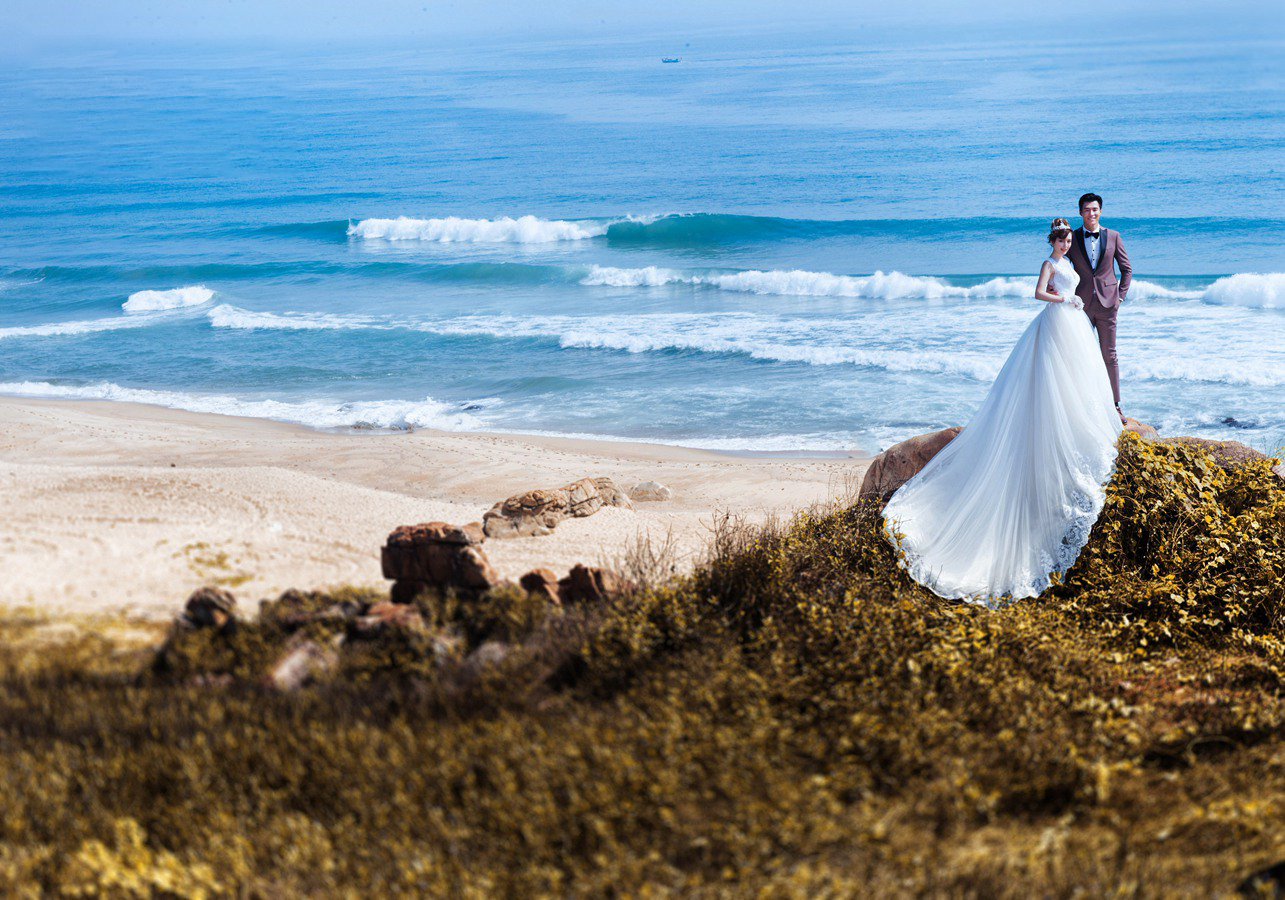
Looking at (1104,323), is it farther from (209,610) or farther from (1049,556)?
(209,610)

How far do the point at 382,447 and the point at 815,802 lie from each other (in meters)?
12.8

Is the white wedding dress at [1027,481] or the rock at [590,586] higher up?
the white wedding dress at [1027,481]

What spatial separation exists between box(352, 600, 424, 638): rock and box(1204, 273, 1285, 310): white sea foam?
25416 mm

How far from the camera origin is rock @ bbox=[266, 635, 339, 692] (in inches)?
223

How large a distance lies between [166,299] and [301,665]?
28043 millimetres

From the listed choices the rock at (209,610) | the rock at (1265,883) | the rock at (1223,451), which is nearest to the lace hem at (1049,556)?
A: the rock at (1223,451)

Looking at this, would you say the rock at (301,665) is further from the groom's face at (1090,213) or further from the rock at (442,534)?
the groom's face at (1090,213)

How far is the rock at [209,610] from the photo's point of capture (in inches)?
245

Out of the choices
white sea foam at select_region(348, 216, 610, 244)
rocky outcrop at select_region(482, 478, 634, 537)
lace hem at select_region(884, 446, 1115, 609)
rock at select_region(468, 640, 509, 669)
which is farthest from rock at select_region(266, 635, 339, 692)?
white sea foam at select_region(348, 216, 610, 244)

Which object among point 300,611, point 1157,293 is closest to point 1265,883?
point 300,611

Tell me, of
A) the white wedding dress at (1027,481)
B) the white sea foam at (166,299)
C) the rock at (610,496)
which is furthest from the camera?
the white sea foam at (166,299)

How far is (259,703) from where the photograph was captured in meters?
5.40

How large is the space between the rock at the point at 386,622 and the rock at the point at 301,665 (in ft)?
0.71

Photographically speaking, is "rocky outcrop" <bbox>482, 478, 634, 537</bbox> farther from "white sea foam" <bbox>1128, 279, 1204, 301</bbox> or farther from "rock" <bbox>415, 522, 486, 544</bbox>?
"white sea foam" <bbox>1128, 279, 1204, 301</bbox>
